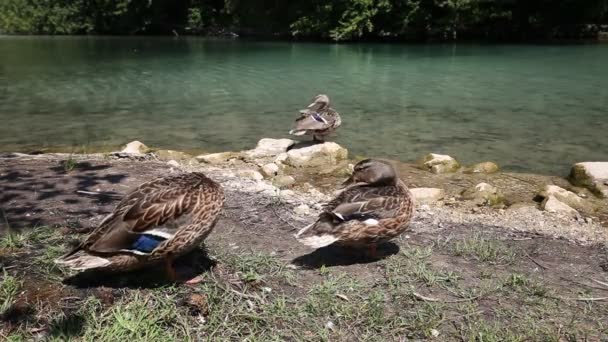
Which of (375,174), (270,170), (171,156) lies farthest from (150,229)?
(171,156)

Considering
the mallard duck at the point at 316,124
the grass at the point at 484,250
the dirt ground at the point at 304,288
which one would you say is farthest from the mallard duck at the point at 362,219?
the mallard duck at the point at 316,124

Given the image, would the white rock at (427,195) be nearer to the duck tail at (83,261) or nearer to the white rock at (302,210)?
the white rock at (302,210)

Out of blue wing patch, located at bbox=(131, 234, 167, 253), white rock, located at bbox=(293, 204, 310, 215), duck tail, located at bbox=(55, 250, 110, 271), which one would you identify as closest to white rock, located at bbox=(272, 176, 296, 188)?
white rock, located at bbox=(293, 204, 310, 215)

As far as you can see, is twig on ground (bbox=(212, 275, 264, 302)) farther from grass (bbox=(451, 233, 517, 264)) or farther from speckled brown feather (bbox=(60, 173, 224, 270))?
grass (bbox=(451, 233, 517, 264))

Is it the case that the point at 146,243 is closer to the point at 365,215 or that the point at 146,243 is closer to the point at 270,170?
the point at 365,215

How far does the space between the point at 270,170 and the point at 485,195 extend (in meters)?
3.21

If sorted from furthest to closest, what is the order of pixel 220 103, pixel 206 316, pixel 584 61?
1. pixel 584 61
2. pixel 220 103
3. pixel 206 316

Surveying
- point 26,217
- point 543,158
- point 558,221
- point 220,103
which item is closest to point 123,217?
point 26,217

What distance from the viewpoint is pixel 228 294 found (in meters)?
3.83

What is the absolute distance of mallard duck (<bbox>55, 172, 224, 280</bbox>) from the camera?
3529 millimetres

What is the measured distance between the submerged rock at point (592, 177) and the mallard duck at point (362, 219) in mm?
4460

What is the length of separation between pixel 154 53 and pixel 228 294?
3289cm

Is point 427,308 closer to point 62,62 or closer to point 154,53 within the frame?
point 62,62

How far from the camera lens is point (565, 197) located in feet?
22.6
